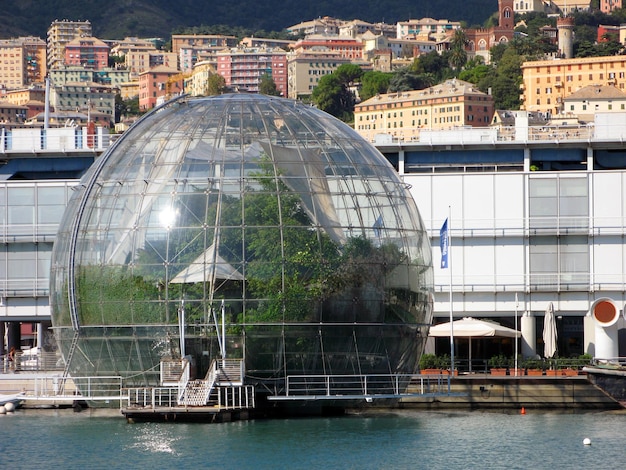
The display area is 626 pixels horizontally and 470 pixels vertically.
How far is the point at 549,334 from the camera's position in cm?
6481

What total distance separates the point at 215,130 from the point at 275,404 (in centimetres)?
894

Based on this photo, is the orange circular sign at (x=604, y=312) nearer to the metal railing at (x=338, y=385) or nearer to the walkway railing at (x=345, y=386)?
the walkway railing at (x=345, y=386)

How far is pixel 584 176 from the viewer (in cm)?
6988

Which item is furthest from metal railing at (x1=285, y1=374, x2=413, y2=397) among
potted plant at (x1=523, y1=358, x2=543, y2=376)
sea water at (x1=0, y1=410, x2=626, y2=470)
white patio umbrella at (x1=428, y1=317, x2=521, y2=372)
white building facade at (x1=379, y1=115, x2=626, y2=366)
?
white building facade at (x1=379, y1=115, x2=626, y2=366)

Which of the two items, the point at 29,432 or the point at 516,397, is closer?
Answer: the point at 29,432

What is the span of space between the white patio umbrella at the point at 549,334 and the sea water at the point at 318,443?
33.7ft

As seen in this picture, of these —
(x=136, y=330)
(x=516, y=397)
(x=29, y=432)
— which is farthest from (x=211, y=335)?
(x=516, y=397)

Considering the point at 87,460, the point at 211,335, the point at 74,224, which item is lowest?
the point at 87,460

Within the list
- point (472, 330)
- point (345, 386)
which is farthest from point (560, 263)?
point (345, 386)

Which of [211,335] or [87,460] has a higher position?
[211,335]

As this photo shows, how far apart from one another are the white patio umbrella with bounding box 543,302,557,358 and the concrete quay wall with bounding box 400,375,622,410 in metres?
6.05

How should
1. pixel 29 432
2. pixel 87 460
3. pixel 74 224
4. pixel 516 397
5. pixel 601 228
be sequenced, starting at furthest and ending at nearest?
pixel 601 228, pixel 516 397, pixel 74 224, pixel 29 432, pixel 87 460

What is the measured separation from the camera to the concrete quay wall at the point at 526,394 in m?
57.2

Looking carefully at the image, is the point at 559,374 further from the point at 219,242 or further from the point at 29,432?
the point at 29,432
